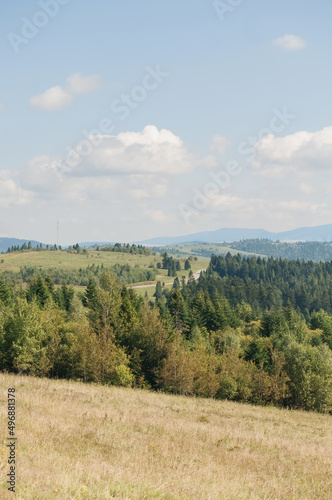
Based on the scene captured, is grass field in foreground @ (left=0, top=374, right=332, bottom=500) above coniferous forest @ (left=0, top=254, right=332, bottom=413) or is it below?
above

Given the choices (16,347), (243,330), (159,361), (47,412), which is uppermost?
(47,412)

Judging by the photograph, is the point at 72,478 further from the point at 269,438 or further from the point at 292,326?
the point at 292,326

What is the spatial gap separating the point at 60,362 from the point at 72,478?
39728 mm

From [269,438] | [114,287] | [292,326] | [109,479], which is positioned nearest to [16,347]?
[114,287]

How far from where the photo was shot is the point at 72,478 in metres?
9.79

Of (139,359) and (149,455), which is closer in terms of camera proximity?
(149,455)

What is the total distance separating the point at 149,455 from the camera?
14.3 meters

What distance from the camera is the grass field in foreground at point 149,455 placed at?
986 centimetres

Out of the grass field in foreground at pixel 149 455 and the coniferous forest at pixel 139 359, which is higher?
the grass field in foreground at pixel 149 455

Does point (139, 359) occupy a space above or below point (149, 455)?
below

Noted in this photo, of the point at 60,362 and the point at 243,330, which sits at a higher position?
the point at 60,362

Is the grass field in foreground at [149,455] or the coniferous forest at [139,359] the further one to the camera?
the coniferous forest at [139,359]

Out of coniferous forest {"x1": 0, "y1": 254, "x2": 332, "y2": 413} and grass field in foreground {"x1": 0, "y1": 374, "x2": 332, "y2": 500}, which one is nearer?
grass field in foreground {"x1": 0, "y1": 374, "x2": 332, "y2": 500}

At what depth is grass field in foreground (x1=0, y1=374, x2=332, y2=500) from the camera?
9.86 metres
